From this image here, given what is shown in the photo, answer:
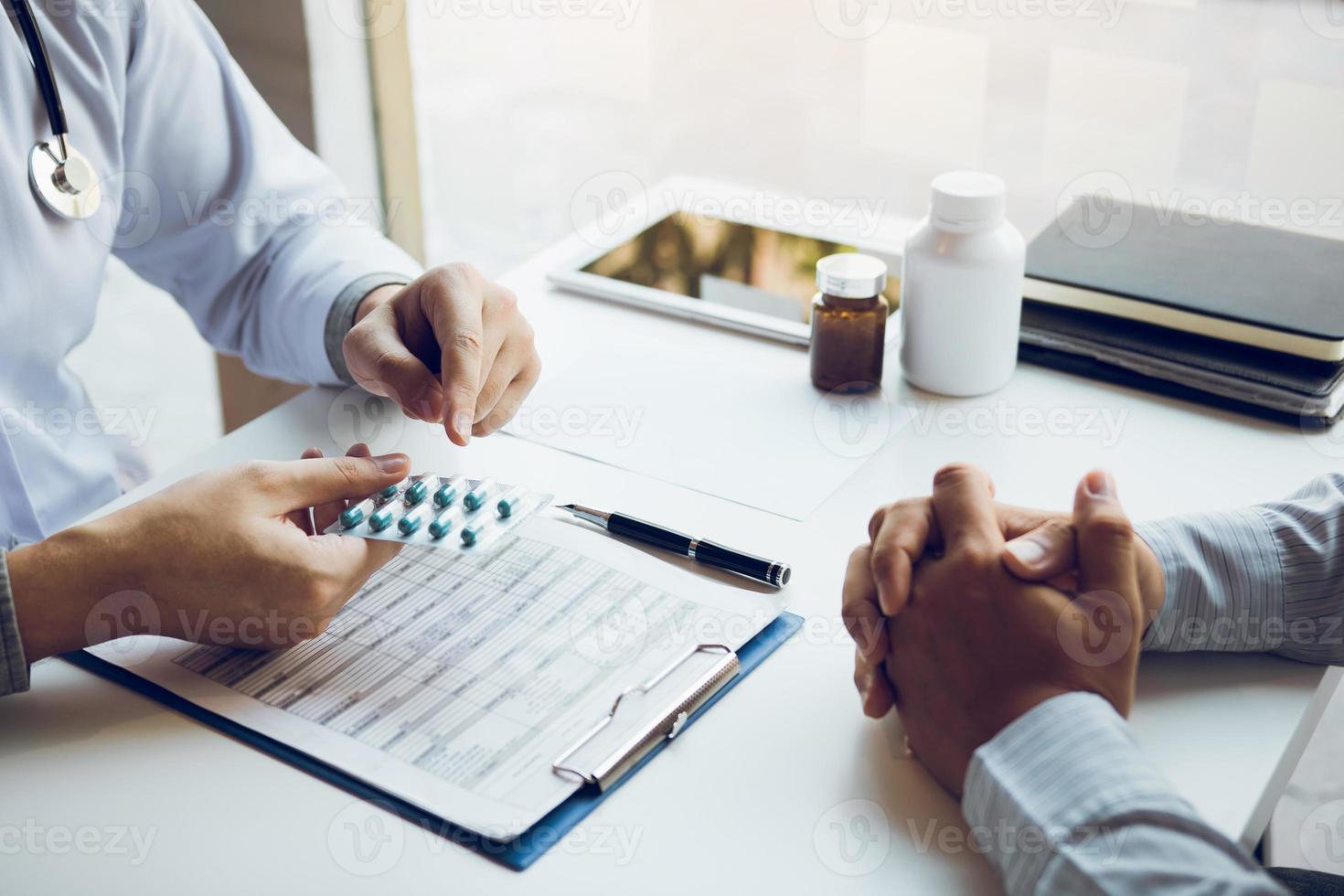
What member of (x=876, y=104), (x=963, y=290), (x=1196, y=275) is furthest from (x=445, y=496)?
(x=876, y=104)

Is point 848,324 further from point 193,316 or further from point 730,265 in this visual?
point 193,316

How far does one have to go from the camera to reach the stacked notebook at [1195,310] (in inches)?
39.9

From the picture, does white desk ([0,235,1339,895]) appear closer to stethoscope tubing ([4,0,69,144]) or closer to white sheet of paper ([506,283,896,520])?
white sheet of paper ([506,283,896,520])

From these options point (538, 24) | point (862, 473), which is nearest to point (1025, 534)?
point (862, 473)

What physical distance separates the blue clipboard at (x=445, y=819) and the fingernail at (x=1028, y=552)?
17 centimetres

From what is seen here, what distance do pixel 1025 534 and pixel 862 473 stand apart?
0.79ft

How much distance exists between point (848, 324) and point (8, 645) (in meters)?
0.69

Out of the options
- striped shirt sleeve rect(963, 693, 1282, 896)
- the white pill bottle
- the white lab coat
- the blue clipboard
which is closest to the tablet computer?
the white pill bottle

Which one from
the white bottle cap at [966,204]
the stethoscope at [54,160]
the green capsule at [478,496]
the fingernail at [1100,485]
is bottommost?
the green capsule at [478,496]

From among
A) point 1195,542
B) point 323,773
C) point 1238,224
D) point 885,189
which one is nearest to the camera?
point 323,773

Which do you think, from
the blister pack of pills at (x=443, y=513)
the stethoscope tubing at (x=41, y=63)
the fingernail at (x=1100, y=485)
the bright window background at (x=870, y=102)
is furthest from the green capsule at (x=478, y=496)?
→ the bright window background at (x=870, y=102)

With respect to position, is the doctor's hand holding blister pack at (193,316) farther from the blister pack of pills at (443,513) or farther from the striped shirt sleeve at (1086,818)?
the striped shirt sleeve at (1086,818)

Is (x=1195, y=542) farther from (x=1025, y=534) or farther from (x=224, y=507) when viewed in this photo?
(x=224, y=507)

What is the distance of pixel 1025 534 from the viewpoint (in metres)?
0.73
